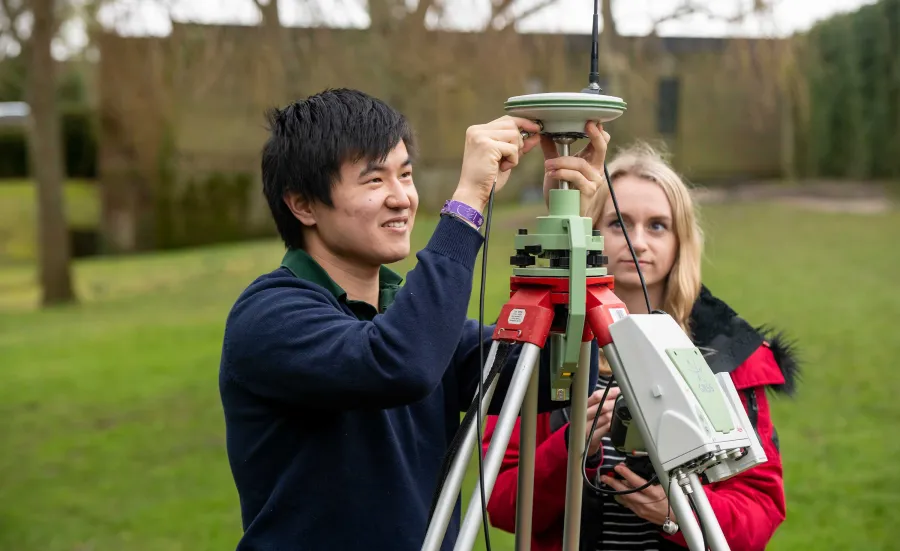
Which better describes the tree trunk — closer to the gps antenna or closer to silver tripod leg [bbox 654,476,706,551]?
the gps antenna

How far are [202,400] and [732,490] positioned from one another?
6.57 m

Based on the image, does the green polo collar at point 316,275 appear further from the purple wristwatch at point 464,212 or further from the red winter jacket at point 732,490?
the red winter jacket at point 732,490

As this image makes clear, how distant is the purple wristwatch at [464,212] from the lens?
176 cm

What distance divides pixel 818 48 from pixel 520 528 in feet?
65.0

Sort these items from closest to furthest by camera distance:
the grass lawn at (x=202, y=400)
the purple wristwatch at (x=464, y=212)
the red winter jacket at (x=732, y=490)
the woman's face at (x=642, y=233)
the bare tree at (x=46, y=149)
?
the purple wristwatch at (x=464, y=212) → the red winter jacket at (x=732, y=490) → the woman's face at (x=642, y=233) → the grass lawn at (x=202, y=400) → the bare tree at (x=46, y=149)

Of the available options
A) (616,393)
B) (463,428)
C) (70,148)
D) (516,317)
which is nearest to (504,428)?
(463,428)

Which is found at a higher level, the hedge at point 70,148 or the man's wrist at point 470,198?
the man's wrist at point 470,198

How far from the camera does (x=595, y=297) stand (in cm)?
184

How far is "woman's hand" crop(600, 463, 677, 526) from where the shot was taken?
217 cm

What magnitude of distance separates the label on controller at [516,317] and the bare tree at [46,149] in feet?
47.8

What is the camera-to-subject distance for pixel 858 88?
1975cm

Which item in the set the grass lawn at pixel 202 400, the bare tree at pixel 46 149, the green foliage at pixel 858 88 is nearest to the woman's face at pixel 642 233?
the grass lawn at pixel 202 400

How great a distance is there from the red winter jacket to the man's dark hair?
73 centimetres

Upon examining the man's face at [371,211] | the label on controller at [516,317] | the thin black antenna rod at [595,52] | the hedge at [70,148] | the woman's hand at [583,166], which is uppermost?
the thin black antenna rod at [595,52]
